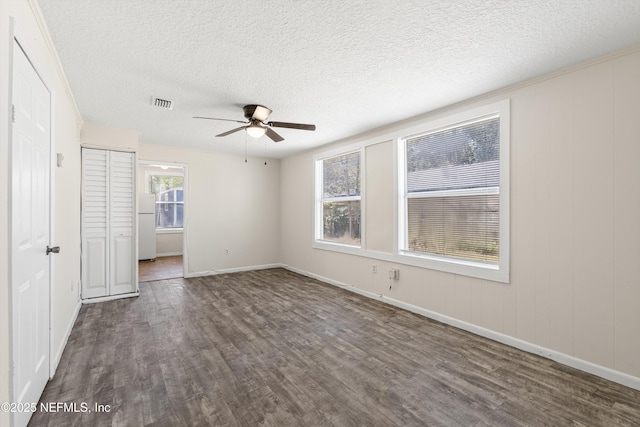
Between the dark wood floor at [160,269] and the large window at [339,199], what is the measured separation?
307 centimetres

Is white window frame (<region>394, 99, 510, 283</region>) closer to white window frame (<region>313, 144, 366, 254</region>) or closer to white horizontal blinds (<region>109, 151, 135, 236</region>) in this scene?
white window frame (<region>313, 144, 366, 254</region>)

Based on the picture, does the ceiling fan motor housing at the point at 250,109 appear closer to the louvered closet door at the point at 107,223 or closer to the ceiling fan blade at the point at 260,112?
the ceiling fan blade at the point at 260,112

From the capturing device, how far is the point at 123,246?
14.5 ft

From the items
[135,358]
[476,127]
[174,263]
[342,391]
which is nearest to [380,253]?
[476,127]

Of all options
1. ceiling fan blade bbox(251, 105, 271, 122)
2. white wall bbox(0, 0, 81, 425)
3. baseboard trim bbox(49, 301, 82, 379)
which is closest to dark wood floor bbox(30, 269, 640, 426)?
baseboard trim bbox(49, 301, 82, 379)

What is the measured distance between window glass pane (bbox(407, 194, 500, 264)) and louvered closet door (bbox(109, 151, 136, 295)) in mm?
4145

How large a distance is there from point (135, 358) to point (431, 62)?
141 inches

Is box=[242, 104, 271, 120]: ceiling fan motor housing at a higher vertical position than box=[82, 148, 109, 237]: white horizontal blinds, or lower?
higher

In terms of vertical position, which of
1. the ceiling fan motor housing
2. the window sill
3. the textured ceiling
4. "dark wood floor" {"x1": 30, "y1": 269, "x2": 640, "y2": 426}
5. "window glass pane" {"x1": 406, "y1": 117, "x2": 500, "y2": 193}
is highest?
the textured ceiling

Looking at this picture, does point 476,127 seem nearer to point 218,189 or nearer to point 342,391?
point 342,391

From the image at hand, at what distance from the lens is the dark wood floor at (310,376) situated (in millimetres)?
1840

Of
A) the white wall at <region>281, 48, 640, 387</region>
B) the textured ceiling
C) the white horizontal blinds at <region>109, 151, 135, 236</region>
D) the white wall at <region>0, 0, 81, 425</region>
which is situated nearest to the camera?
the white wall at <region>0, 0, 81, 425</region>

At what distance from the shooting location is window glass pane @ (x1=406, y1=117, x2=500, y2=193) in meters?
3.07

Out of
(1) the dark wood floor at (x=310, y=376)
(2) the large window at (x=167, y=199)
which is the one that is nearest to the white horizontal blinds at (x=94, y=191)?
(1) the dark wood floor at (x=310, y=376)
